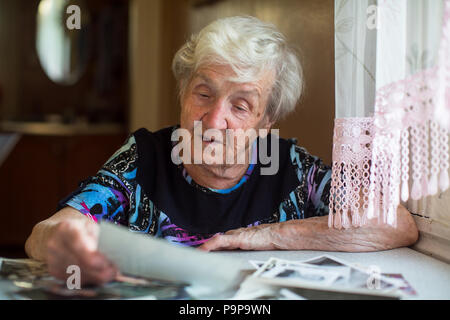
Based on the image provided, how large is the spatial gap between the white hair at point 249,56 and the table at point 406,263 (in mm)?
403

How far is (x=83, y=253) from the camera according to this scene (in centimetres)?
83

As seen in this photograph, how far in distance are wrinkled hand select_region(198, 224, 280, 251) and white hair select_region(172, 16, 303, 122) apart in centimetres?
33

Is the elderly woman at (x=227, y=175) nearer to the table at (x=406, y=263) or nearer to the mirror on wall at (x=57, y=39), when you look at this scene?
the table at (x=406, y=263)

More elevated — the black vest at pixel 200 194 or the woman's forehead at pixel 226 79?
the woman's forehead at pixel 226 79

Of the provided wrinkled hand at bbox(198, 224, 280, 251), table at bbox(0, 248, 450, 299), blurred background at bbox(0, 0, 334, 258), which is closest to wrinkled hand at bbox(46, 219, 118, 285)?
table at bbox(0, 248, 450, 299)

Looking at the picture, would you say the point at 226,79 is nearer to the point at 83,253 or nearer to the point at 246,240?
the point at 246,240

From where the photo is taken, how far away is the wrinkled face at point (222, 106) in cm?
125

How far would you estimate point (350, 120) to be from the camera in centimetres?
114

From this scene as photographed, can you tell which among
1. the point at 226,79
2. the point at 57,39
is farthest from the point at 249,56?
the point at 57,39

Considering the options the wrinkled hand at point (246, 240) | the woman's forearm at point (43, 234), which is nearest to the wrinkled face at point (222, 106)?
the wrinkled hand at point (246, 240)

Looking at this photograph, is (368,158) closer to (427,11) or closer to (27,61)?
(427,11)

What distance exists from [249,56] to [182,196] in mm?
406
